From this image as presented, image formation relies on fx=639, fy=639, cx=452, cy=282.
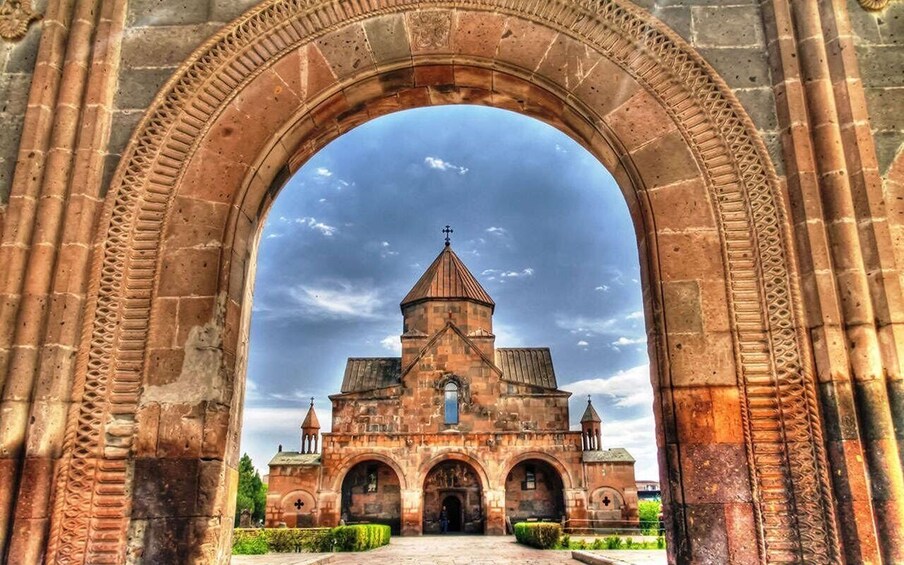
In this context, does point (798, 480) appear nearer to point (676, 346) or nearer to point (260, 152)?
point (676, 346)

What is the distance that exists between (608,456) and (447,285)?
1096 centimetres

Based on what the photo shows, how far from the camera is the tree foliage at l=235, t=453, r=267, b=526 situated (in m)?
41.8

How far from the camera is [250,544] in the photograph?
15.6m

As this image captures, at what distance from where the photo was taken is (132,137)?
16.8 feet

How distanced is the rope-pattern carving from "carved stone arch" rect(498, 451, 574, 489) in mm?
23035

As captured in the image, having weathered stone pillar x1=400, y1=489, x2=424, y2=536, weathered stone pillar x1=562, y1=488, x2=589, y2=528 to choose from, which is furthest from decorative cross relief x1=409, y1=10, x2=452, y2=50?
weathered stone pillar x1=562, y1=488, x2=589, y2=528

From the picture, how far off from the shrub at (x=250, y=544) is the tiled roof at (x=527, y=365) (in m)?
15.3

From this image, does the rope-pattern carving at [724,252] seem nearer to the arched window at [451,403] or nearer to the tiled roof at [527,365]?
the arched window at [451,403]

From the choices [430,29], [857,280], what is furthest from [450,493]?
[857,280]

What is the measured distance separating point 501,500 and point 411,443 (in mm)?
4371

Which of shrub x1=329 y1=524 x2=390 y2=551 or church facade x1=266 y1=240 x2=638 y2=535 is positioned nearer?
Answer: shrub x1=329 y1=524 x2=390 y2=551

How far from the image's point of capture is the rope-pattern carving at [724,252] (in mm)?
4246

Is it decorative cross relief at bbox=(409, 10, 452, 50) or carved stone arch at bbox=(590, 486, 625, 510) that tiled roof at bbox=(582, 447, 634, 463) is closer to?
carved stone arch at bbox=(590, 486, 625, 510)

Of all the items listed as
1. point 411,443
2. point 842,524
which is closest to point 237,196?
point 842,524
